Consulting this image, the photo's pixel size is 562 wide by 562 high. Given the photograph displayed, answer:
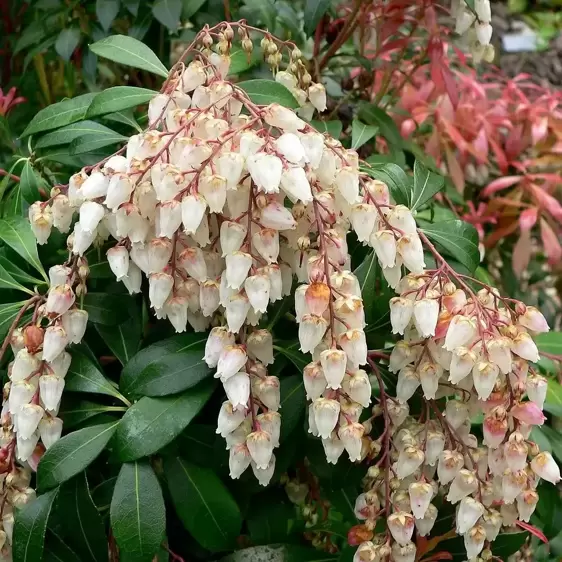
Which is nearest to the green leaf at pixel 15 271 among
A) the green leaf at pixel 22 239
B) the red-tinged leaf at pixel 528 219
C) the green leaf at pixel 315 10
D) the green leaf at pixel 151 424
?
the green leaf at pixel 22 239

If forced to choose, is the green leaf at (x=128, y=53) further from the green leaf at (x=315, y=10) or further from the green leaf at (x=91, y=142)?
the green leaf at (x=315, y=10)

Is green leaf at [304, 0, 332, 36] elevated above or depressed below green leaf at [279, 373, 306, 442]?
above

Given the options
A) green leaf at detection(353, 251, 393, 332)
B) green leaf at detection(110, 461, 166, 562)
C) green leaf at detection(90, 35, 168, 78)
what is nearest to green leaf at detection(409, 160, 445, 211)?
green leaf at detection(353, 251, 393, 332)

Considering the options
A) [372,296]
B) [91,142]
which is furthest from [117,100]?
[372,296]

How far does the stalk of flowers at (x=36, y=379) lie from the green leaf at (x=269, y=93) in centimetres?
33

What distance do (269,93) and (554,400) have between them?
64cm

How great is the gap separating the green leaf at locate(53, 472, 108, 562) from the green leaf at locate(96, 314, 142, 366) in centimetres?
16

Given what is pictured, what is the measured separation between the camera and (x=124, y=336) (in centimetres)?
102

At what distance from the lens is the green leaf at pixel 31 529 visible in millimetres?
889

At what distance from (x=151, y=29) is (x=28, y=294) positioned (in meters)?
0.68

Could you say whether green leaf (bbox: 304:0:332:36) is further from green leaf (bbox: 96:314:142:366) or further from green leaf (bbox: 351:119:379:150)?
green leaf (bbox: 96:314:142:366)

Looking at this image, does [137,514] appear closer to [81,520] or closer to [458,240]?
[81,520]

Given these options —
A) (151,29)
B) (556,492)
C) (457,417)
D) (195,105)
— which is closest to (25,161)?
(195,105)

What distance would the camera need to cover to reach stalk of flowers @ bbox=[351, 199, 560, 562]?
0.81 meters
